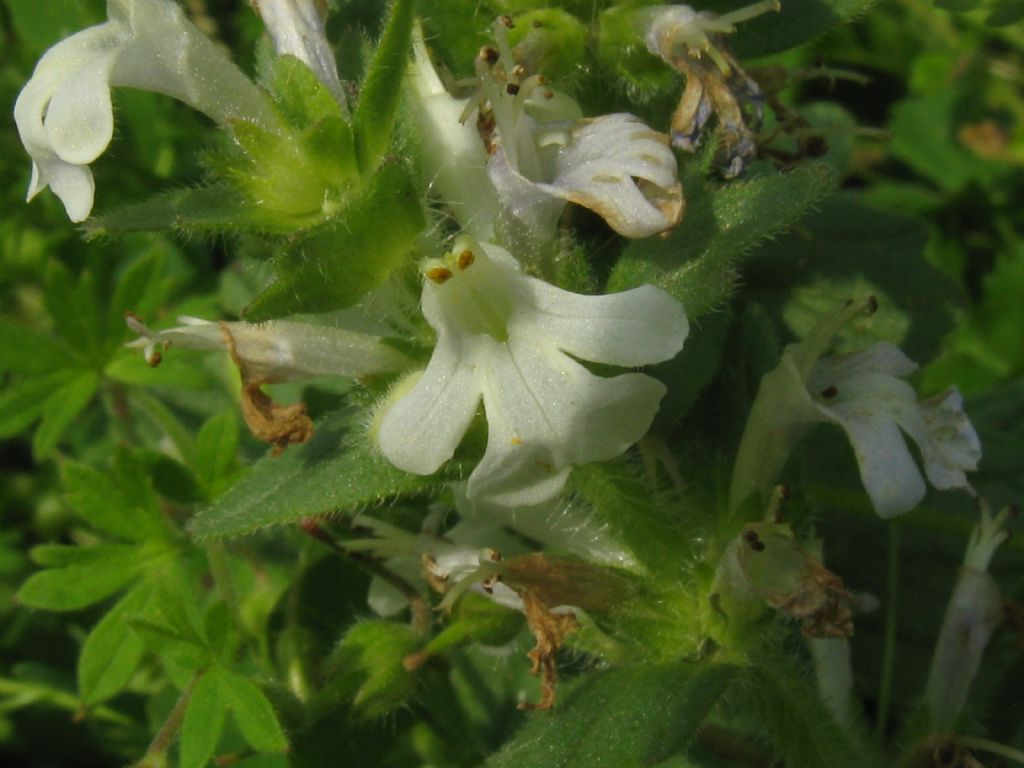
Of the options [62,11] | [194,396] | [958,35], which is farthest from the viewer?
[958,35]

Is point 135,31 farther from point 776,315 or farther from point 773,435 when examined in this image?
point 776,315

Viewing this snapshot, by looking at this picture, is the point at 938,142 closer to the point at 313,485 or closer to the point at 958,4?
the point at 958,4

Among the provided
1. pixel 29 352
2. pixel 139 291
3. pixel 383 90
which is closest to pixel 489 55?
pixel 383 90

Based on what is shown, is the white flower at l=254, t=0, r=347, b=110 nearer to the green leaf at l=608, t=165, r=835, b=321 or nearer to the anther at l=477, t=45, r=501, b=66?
the anther at l=477, t=45, r=501, b=66

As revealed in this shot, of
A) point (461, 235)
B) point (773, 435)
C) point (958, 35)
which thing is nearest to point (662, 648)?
point (773, 435)

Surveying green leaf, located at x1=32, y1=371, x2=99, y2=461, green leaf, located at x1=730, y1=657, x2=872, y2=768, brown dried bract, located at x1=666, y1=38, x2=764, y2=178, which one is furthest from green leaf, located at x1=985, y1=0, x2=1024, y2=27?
green leaf, located at x1=32, y1=371, x2=99, y2=461
